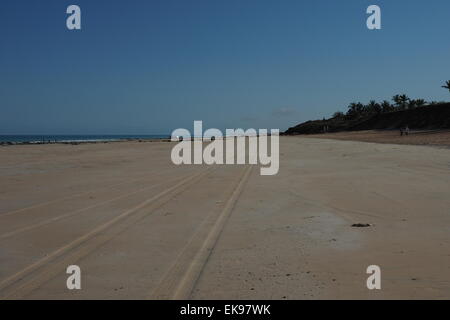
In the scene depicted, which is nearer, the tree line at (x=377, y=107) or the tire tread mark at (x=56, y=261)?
the tire tread mark at (x=56, y=261)

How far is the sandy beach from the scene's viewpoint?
4.17m

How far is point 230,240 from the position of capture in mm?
5809

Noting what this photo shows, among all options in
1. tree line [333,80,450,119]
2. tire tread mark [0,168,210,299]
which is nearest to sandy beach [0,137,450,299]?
tire tread mark [0,168,210,299]

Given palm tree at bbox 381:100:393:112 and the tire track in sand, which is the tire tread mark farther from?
palm tree at bbox 381:100:393:112

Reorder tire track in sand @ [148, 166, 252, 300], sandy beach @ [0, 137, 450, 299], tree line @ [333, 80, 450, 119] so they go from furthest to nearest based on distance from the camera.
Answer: tree line @ [333, 80, 450, 119] → sandy beach @ [0, 137, 450, 299] → tire track in sand @ [148, 166, 252, 300]

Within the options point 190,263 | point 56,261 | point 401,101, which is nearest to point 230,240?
point 190,263

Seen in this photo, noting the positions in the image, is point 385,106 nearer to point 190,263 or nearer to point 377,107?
point 377,107

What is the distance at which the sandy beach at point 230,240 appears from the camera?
417 centimetres

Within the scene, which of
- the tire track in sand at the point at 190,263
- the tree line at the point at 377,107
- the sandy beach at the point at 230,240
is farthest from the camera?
the tree line at the point at 377,107

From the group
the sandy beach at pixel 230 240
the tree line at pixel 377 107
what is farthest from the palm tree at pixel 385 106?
the sandy beach at pixel 230 240

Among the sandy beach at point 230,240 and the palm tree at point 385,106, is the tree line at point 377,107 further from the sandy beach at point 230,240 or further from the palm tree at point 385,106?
the sandy beach at point 230,240

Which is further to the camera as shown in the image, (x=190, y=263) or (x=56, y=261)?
(x=56, y=261)
